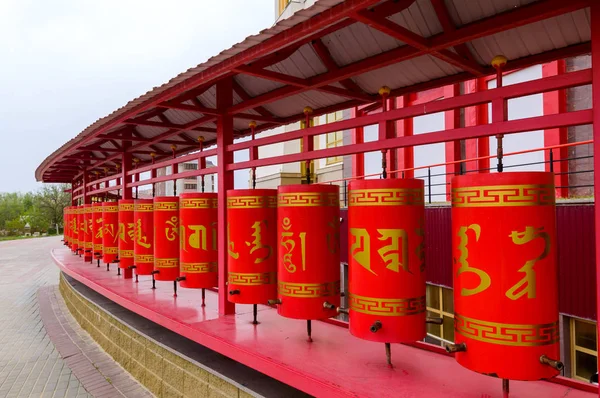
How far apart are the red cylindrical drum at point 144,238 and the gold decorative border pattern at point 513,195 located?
14.6 feet

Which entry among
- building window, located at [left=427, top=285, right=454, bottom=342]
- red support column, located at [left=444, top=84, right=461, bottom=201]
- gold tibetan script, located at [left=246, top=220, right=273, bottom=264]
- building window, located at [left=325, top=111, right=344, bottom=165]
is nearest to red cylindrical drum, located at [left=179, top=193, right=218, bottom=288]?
gold tibetan script, located at [left=246, top=220, right=273, bottom=264]

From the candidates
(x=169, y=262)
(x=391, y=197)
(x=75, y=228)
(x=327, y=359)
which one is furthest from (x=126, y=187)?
(x=391, y=197)

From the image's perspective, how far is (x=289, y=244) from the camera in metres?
3.22

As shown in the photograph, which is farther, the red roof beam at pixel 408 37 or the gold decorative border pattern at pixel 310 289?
the gold decorative border pattern at pixel 310 289

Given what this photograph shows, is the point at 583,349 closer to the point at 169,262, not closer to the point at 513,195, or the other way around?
the point at 513,195

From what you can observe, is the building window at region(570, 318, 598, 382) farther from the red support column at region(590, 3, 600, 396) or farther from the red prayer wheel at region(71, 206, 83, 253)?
the red prayer wheel at region(71, 206, 83, 253)

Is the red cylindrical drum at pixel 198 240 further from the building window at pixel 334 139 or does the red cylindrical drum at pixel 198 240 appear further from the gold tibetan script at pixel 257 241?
the building window at pixel 334 139

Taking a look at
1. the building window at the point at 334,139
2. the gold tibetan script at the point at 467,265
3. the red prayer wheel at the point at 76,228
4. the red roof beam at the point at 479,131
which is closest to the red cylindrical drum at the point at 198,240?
the red roof beam at the point at 479,131

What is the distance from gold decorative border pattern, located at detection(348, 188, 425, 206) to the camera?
2.62 meters

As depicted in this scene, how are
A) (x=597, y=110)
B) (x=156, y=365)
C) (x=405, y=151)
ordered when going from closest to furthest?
(x=597, y=110)
(x=156, y=365)
(x=405, y=151)

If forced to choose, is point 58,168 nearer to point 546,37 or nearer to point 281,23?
point 281,23


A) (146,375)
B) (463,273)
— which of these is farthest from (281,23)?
(146,375)

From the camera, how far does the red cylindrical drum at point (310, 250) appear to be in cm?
317

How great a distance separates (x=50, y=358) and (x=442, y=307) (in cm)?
609
